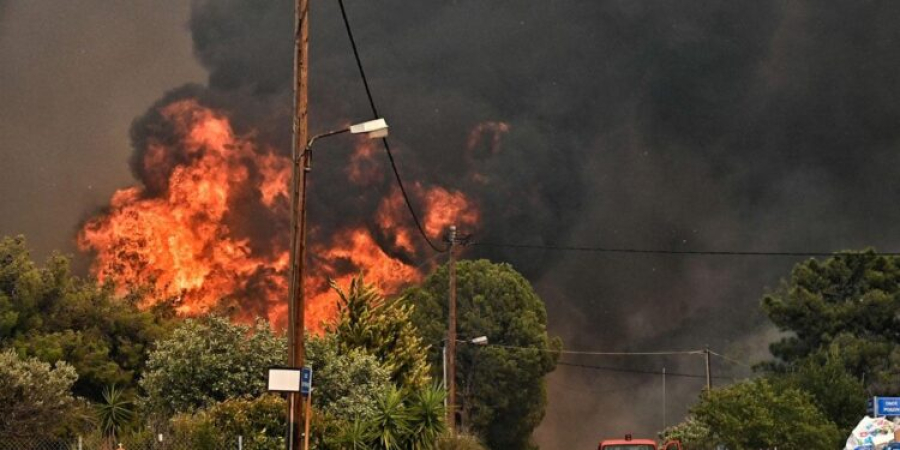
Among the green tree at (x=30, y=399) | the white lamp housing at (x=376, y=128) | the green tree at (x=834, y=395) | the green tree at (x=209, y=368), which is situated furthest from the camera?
the green tree at (x=834, y=395)

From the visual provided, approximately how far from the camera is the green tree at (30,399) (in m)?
38.8

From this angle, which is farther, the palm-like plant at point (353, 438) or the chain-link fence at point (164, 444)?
the palm-like plant at point (353, 438)

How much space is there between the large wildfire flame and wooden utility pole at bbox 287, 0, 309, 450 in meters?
40.6

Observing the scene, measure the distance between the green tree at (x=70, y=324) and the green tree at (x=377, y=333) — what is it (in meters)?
12.3

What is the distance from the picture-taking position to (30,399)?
39594mm

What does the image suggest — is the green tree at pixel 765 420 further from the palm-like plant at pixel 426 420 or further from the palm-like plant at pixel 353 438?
the palm-like plant at pixel 353 438

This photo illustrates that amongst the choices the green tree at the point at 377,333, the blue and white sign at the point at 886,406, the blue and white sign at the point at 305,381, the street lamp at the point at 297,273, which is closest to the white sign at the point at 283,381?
the blue and white sign at the point at 305,381

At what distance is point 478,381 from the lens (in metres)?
88.6

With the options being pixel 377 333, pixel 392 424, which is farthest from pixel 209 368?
pixel 377 333

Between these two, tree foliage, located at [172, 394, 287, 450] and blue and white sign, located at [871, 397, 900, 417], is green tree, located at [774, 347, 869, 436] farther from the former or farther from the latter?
tree foliage, located at [172, 394, 287, 450]

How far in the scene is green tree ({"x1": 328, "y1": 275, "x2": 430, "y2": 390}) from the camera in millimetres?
50312

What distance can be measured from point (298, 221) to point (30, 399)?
61.8 feet

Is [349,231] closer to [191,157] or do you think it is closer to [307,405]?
[191,157]

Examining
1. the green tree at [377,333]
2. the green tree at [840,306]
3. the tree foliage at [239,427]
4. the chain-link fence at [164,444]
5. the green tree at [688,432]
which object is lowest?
the chain-link fence at [164,444]
